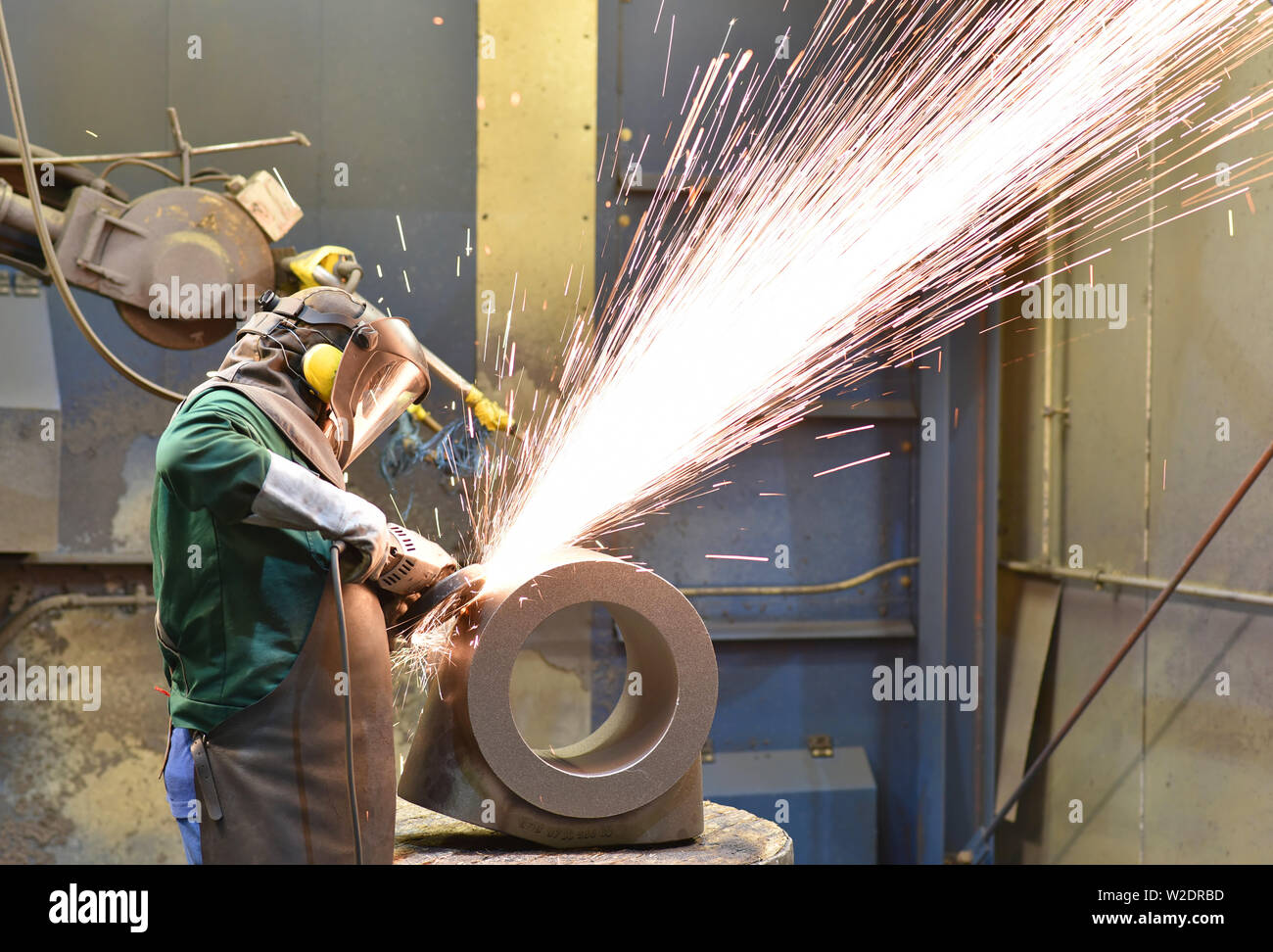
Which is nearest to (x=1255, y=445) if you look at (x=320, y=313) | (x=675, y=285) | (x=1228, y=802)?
(x=1228, y=802)

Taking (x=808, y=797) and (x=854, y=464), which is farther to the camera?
(x=854, y=464)

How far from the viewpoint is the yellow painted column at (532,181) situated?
16.3 feet

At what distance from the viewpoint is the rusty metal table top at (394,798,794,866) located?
8.61 ft

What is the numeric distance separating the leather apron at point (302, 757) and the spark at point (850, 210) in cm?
57

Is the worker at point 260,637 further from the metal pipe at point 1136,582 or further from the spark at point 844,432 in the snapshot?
the spark at point 844,432

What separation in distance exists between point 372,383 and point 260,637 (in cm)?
69

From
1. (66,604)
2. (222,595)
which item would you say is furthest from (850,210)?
(66,604)

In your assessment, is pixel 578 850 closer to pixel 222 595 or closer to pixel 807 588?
pixel 222 595

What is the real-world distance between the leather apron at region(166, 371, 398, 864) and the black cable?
0.07 ft

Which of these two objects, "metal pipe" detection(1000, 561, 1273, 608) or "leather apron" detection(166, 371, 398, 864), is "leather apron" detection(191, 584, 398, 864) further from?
"metal pipe" detection(1000, 561, 1273, 608)

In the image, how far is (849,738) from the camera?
17.7 ft

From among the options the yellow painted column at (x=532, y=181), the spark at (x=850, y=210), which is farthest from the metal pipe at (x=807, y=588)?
the yellow painted column at (x=532, y=181)

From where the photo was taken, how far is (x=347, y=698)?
226cm

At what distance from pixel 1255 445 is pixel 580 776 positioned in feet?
8.77
